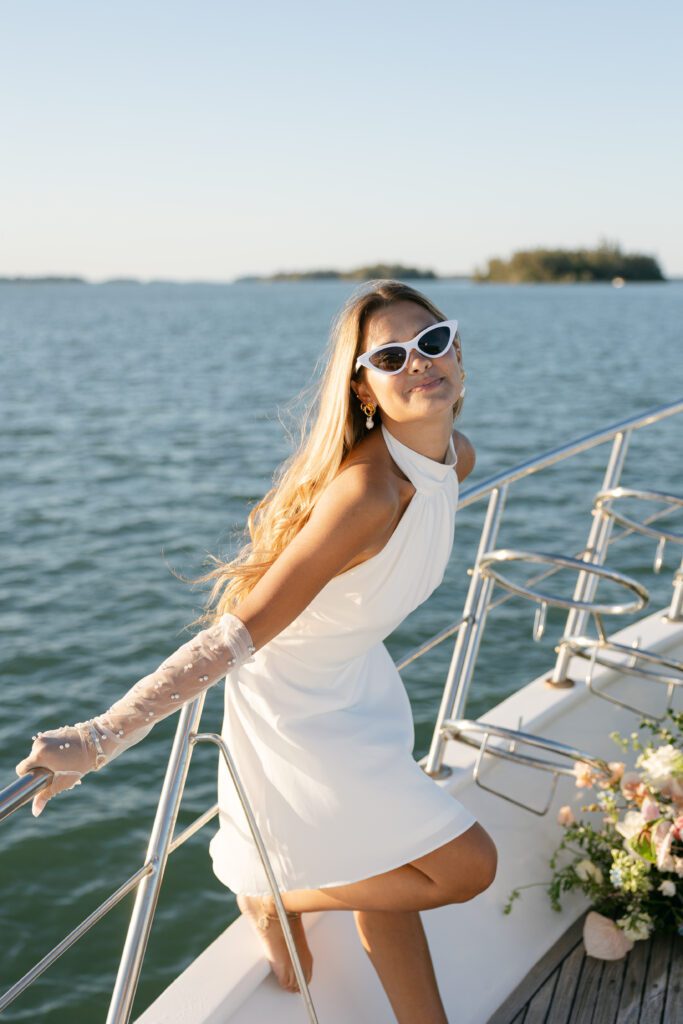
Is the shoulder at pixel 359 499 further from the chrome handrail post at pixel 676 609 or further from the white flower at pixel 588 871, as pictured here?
the chrome handrail post at pixel 676 609

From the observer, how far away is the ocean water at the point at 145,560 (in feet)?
15.3

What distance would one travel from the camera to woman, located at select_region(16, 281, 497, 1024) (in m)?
1.87

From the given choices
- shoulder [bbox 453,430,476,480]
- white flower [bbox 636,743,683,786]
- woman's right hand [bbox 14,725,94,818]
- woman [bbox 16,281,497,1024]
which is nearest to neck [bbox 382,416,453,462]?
woman [bbox 16,281,497,1024]

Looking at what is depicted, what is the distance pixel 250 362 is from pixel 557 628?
950 inches

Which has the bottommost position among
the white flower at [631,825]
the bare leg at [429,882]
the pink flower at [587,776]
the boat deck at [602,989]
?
the boat deck at [602,989]

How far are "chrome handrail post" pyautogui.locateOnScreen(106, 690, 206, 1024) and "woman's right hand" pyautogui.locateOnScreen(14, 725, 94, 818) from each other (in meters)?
0.18

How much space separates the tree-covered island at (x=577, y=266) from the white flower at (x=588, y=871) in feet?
363

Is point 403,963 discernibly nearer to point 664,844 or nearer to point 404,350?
point 664,844

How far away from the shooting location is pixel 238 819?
6.59 ft

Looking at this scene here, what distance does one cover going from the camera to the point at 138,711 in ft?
5.29

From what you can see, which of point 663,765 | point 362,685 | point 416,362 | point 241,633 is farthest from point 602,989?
point 416,362

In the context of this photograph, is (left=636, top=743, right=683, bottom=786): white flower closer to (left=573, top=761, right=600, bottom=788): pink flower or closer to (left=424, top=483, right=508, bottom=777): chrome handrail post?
(left=573, top=761, right=600, bottom=788): pink flower

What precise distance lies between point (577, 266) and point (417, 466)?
116096 mm

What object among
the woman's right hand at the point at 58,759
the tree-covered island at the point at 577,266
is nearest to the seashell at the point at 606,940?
the woman's right hand at the point at 58,759
